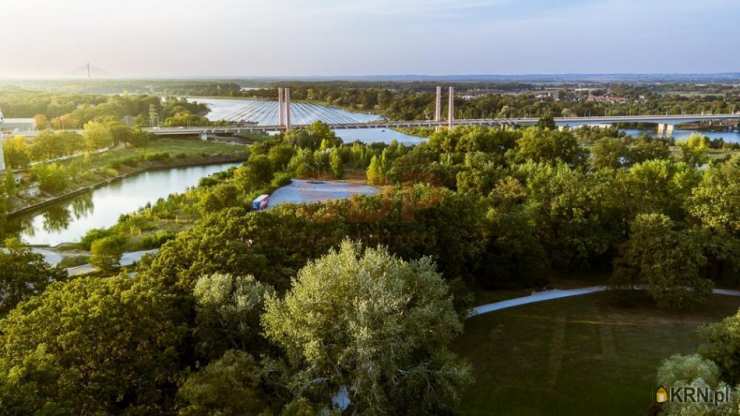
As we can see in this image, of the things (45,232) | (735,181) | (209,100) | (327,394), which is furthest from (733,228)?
(209,100)

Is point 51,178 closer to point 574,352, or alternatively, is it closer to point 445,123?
point 574,352

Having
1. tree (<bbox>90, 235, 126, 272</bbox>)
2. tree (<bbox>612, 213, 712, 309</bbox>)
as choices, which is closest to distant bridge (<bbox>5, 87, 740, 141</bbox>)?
tree (<bbox>90, 235, 126, 272</bbox>)

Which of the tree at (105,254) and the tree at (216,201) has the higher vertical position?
the tree at (216,201)

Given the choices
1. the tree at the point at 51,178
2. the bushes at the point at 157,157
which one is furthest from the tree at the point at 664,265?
the bushes at the point at 157,157

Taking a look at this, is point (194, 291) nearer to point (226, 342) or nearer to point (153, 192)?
point (226, 342)

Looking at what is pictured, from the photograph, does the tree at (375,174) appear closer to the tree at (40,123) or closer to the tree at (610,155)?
the tree at (610,155)

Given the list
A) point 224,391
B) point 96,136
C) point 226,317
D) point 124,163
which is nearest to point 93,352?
point 226,317
